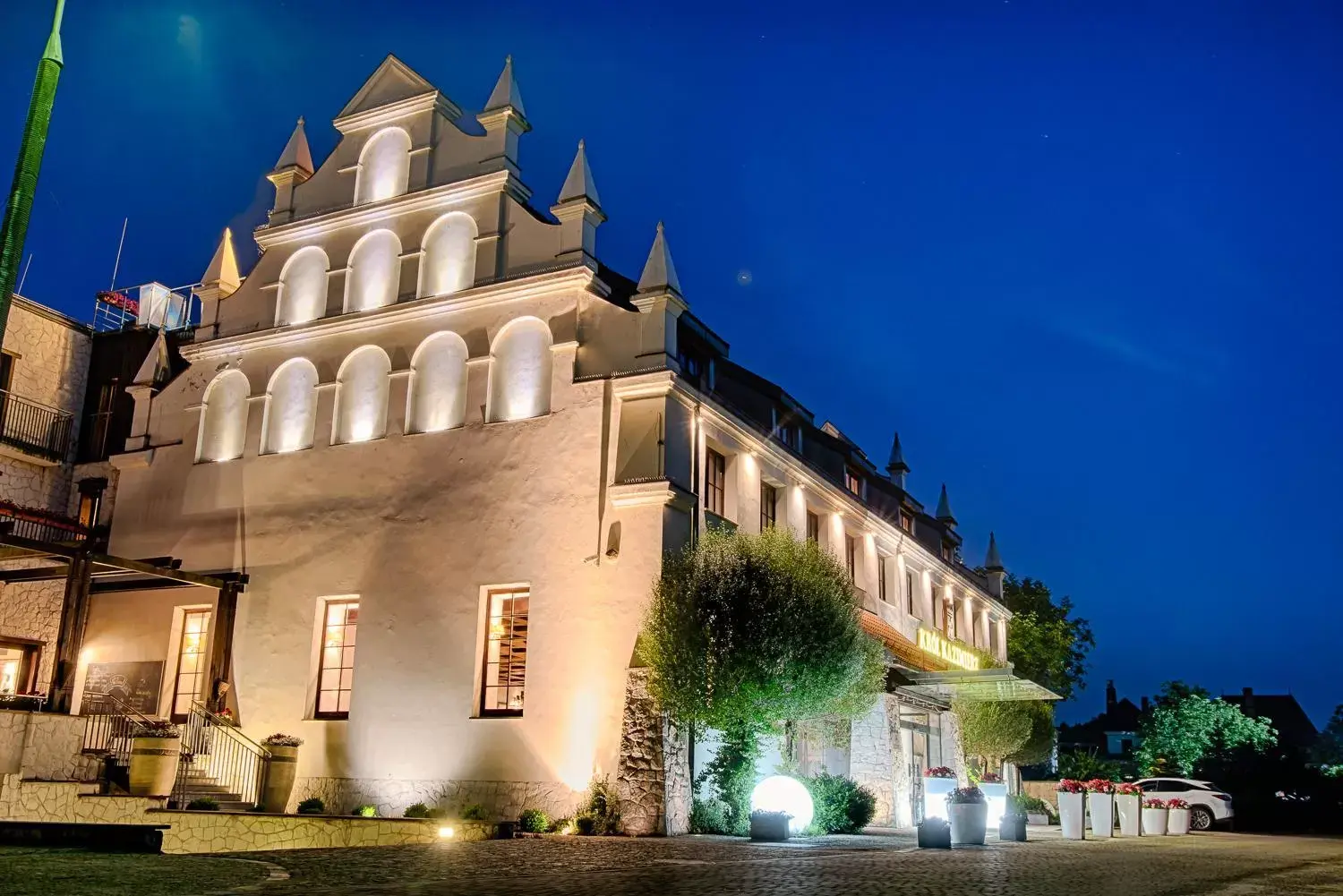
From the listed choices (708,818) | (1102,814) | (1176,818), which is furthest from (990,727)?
(708,818)

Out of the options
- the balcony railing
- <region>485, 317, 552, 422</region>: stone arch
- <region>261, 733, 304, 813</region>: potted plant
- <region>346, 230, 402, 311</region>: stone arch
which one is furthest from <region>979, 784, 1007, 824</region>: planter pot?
the balcony railing

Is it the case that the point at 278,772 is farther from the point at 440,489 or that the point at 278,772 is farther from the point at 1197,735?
the point at 1197,735

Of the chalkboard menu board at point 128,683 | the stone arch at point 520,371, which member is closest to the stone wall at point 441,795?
the chalkboard menu board at point 128,683

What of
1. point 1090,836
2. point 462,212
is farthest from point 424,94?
point 1090,836

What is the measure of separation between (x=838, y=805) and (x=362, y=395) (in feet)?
43.7

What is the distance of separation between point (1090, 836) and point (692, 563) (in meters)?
9.63

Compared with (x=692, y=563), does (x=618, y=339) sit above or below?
above

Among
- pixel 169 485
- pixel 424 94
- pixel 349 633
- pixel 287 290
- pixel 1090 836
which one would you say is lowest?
pixel 1090 836

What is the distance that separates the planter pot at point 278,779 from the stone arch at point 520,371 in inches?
301

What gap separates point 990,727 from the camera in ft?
111

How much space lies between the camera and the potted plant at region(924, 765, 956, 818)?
2144 centimetres

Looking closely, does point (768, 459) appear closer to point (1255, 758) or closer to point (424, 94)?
point (424, 94)

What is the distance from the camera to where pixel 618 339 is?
2305 centimetres

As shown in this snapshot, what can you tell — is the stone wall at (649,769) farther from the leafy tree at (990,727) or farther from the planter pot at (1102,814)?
the leafy tree at (990,727)
